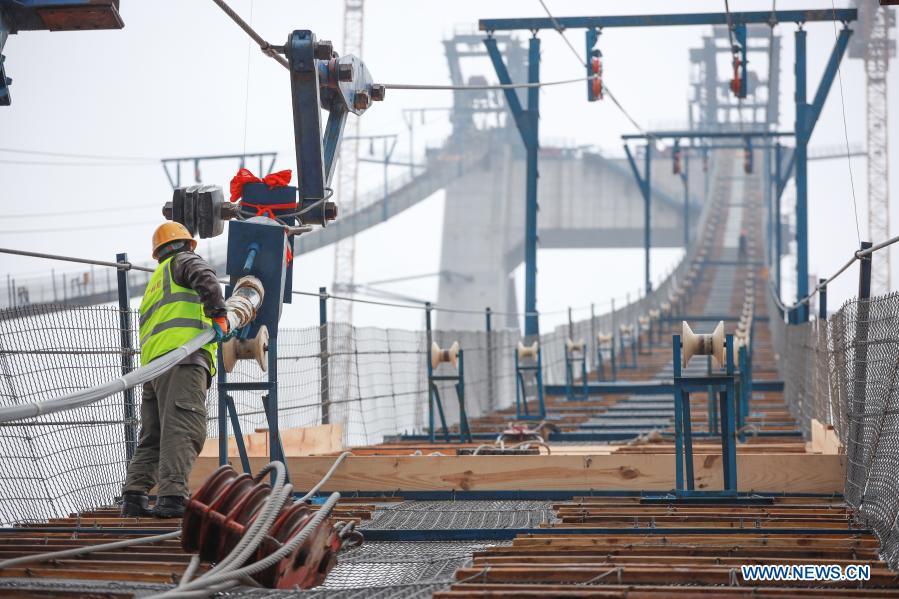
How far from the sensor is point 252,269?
768 cm

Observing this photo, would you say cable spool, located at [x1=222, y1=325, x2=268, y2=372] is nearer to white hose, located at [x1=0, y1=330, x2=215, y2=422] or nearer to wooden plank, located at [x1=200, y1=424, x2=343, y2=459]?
white hose, located at [x1=0, y1=330, x2=215, y2=422]

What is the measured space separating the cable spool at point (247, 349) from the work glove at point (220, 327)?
2.32 ft

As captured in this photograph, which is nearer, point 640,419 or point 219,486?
point 219,486

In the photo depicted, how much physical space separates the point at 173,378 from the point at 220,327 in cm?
49

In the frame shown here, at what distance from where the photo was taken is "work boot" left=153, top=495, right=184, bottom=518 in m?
7.04

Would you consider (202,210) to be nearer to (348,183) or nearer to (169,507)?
(169,507)

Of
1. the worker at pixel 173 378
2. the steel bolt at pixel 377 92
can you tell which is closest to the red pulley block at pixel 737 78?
the steel bolt at pixel 377 92

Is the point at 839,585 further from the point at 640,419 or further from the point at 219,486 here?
the point at 640,419

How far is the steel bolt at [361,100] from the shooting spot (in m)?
9.70

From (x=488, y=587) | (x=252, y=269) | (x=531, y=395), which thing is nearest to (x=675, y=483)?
(x=252, y=269)

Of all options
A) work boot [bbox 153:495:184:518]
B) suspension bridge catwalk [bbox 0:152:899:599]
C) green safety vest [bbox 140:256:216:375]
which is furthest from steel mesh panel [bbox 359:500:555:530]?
green safety vest [bbox 140:256:216:375]

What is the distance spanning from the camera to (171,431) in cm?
713

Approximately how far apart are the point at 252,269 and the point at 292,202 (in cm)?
107

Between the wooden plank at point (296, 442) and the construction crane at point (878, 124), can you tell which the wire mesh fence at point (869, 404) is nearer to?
the wooden plank at point (296, 442)
